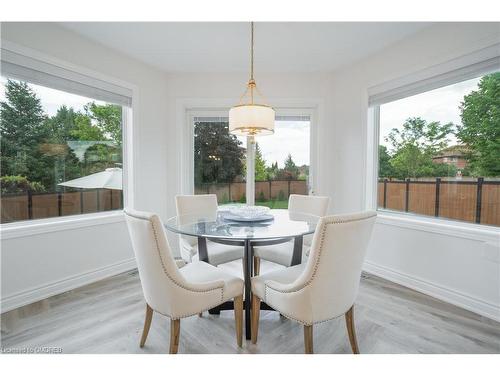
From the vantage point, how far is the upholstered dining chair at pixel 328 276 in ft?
4.36

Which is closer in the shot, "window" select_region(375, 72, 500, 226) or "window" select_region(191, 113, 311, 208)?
"window" select_region(375, 72, 500, 226)

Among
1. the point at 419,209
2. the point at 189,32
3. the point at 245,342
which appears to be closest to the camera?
the point at 245,342

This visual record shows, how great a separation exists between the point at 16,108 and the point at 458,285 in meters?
4.23

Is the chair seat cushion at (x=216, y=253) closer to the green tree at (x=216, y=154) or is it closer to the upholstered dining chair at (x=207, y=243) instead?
the upholstered dining chair at (x=207, y=243)

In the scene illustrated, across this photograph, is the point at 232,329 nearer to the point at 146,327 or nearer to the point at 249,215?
the point at 146,327

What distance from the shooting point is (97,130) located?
9.64 feet

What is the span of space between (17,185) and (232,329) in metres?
2.28

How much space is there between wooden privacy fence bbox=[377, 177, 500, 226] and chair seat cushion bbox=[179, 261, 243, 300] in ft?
7.09

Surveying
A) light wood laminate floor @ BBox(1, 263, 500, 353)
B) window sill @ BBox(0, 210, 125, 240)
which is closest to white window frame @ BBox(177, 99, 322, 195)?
window sill @ BBox(0, 210, 125, 240)

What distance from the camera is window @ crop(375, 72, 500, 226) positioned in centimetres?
226

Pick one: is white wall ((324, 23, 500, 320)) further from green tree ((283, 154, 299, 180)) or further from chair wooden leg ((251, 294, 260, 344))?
chair wooden leg ((251, 294, 260, 344))

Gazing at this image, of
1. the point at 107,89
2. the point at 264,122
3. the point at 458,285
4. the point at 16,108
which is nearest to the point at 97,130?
the point at 107,89

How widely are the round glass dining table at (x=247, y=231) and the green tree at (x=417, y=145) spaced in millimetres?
1341

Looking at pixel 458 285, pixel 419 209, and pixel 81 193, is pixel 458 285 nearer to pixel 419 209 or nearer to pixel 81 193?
pixel 419 209
